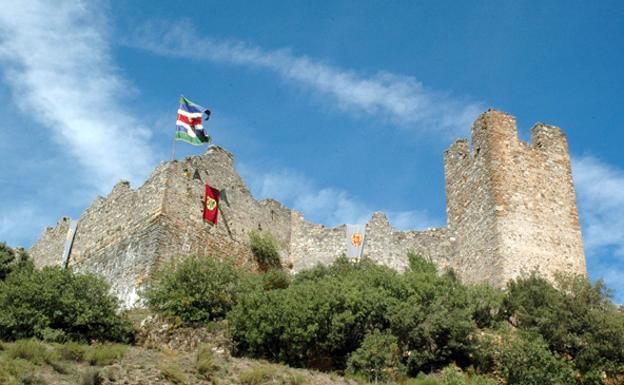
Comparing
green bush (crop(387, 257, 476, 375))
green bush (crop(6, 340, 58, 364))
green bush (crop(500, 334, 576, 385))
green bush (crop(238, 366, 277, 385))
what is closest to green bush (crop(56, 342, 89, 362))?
green bush (crop(6, 340, 58, 364))

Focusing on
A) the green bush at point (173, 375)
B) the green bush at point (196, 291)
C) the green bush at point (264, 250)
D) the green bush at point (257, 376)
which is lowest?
the green bush at point (173, 375)

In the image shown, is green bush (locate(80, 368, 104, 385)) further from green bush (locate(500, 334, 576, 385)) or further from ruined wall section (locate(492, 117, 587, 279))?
ruined wall section (locate(492, 117, 587, 279))

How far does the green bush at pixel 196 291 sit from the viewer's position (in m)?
23.2

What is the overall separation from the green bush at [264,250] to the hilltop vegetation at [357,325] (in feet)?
16.4

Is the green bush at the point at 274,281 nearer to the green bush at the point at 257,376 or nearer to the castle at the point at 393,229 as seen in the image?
the castle at the point at 393,229

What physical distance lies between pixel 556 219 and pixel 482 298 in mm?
5663

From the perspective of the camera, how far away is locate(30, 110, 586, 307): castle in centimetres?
2723

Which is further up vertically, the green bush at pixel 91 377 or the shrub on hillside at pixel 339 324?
the shrub on hillside at pixel 339 324

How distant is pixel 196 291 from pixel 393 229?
9.59m

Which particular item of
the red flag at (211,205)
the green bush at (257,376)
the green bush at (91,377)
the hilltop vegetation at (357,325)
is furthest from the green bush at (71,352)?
the red flag at (211,205)

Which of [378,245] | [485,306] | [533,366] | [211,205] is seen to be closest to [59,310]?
[211,205]

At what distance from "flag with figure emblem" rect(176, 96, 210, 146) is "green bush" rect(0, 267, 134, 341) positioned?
840 centimetres

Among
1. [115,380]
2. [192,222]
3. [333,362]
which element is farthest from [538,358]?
[192,222]

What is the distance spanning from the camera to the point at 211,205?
94.4 feet
